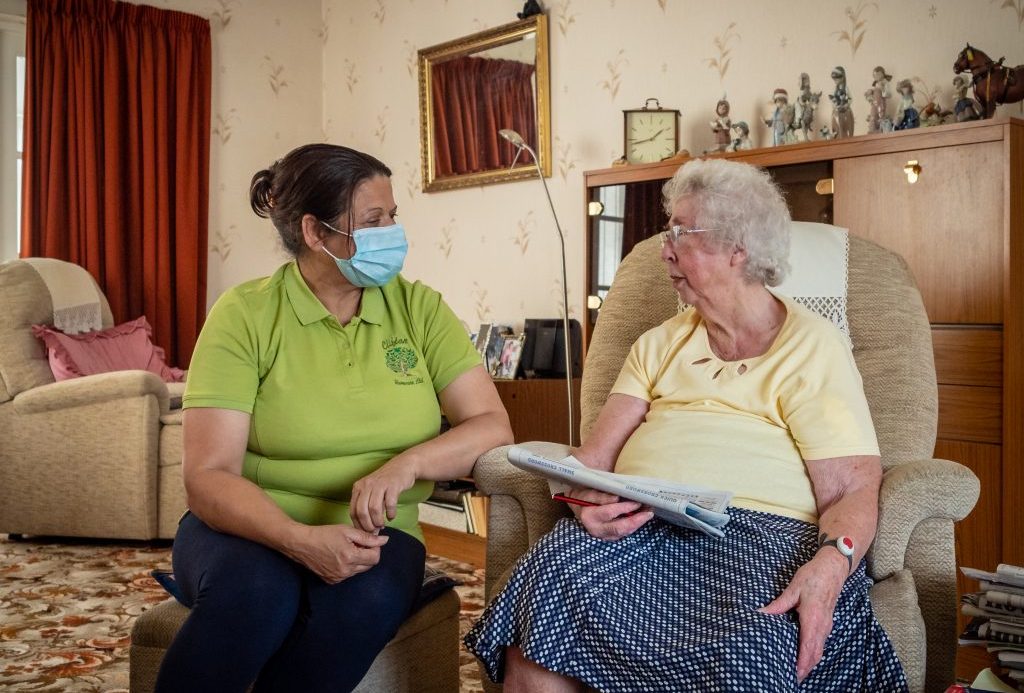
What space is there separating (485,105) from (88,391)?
6.48 ft

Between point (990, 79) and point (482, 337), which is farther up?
point (990, 79)

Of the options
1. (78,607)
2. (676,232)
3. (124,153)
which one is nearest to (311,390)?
(676,232)

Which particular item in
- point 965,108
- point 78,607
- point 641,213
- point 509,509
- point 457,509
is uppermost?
point 965,108

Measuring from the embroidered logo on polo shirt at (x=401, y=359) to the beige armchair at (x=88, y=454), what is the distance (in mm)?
2098

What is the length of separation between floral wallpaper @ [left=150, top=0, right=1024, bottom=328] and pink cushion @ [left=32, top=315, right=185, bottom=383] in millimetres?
887

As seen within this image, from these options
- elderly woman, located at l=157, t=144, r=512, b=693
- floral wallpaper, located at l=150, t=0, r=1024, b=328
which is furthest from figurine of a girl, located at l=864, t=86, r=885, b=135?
elderly woman, located at l=157, t=144, r=512, b=693

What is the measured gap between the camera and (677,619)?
1.33 metres

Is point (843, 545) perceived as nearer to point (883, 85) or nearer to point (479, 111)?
point (883, 85)

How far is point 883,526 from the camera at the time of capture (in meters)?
1.50

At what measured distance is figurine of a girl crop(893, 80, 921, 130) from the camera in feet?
9.21

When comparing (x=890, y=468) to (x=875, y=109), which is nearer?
(x=890, y=468)

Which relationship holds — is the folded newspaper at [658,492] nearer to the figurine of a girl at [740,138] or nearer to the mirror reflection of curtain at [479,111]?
the figurine of a girl at [740,138]

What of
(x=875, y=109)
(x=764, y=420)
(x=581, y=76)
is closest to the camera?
(x=764, y=420)

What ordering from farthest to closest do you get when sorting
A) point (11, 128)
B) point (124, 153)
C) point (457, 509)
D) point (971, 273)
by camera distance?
point (124, 153)
point (11, 128)
point (457, 509)
point (971, 273)
